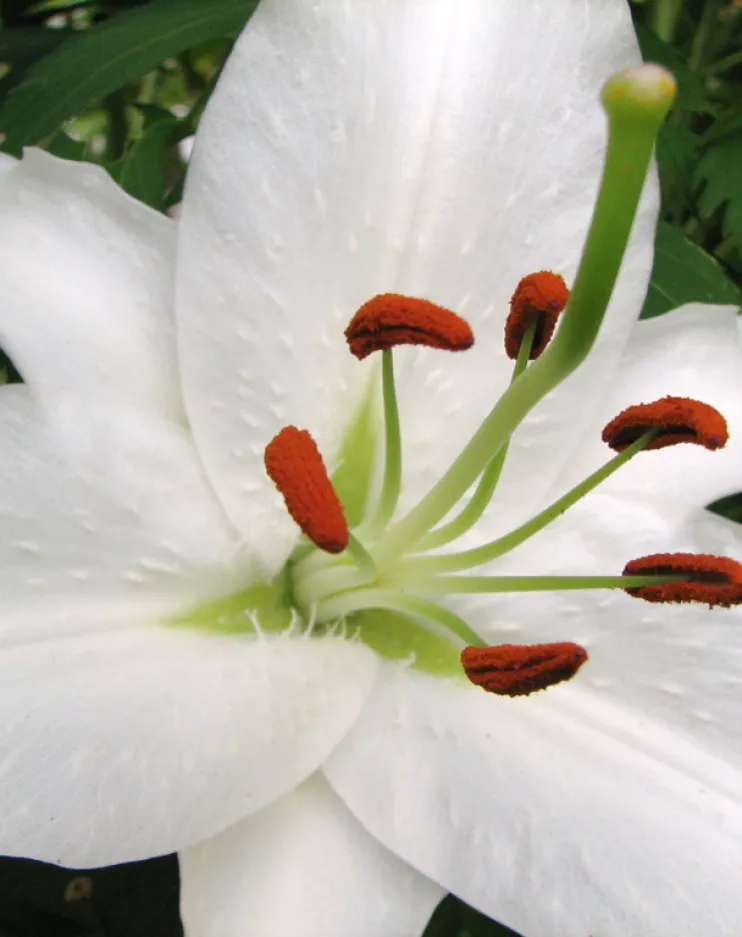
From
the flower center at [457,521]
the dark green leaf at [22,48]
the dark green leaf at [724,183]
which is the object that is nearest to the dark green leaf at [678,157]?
the dark green leaf at [724,183]

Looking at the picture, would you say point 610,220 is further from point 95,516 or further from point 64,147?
point 64,147

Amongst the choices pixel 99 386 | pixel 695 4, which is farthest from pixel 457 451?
pixel 695 4

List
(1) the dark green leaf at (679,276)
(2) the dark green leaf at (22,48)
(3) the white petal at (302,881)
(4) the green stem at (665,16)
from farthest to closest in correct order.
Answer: (4) the green stem at (665,16)
(2) the dark green leaf at (22,48)
(1) the dark green leaf at (679,276)
(3) the white petal at (302,881)

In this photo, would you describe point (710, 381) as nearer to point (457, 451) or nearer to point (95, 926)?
point (457, 451)

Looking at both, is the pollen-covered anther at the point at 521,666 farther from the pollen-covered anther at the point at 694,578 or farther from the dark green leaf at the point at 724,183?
the dark green leaf at the point at 724,183

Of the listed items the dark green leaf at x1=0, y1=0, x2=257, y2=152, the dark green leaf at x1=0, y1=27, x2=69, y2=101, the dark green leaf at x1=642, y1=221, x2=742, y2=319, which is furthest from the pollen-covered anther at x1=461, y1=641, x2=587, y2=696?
the dark green leaf at x1=0, y1=27, x2=69, y2=101

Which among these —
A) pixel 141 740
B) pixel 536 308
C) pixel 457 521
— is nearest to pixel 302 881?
pixel 141 740

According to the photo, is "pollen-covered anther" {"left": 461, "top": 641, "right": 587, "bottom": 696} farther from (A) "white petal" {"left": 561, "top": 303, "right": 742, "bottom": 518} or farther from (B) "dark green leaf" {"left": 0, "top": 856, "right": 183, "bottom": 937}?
(B) "dark green leaf" {"left": 0, "top": 856, "right": 183, "bottom": 937}
